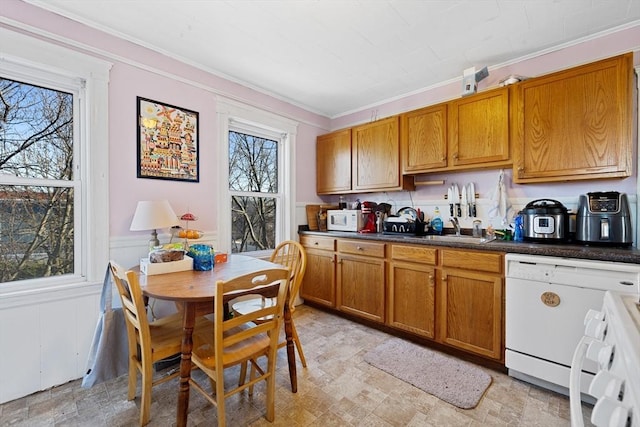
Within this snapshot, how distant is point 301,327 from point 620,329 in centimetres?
254

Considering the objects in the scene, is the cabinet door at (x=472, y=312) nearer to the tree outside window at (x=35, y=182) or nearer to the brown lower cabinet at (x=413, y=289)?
the brown lower cabinet at (x=413, y=289)

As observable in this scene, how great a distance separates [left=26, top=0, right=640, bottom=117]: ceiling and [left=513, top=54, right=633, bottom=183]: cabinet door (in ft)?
1.26

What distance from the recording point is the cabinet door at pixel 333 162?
343 cm

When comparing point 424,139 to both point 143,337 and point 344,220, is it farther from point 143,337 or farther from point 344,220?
point 143,337

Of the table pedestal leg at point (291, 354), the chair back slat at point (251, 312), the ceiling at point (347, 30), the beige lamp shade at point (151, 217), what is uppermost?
the ceiling at point (347, 30)

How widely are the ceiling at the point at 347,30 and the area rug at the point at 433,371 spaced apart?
2.51 meters

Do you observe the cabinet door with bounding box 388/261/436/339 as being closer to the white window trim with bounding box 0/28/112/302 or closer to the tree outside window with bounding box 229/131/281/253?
the tree outside window with bounding box 229/131/281/253

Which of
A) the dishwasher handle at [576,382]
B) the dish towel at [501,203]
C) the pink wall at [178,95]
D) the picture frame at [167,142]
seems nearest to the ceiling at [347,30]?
the pink wall at [178,95]

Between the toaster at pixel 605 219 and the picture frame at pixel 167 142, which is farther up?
the picture frame at pixel 167 142

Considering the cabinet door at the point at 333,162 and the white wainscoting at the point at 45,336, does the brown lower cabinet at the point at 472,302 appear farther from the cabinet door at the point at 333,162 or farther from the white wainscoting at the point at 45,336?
the white wainscoting at the point at 45,336

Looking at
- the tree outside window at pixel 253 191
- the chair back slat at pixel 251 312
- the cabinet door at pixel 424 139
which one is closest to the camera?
the chair back slat at pixel 251 312

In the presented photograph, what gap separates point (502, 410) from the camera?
5.50 feet

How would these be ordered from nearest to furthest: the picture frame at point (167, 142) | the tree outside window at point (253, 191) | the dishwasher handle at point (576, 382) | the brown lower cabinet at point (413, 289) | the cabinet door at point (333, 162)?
the dishwasher handle at point (576, 382), the picture frame at point (167, 142), the brown lower cabinet at point (413, 289), the tree outside window at point (253, 191), the cabinet door at point (333, 162)

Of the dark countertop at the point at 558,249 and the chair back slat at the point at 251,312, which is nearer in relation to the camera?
the chair back slat at the point at 251,312
